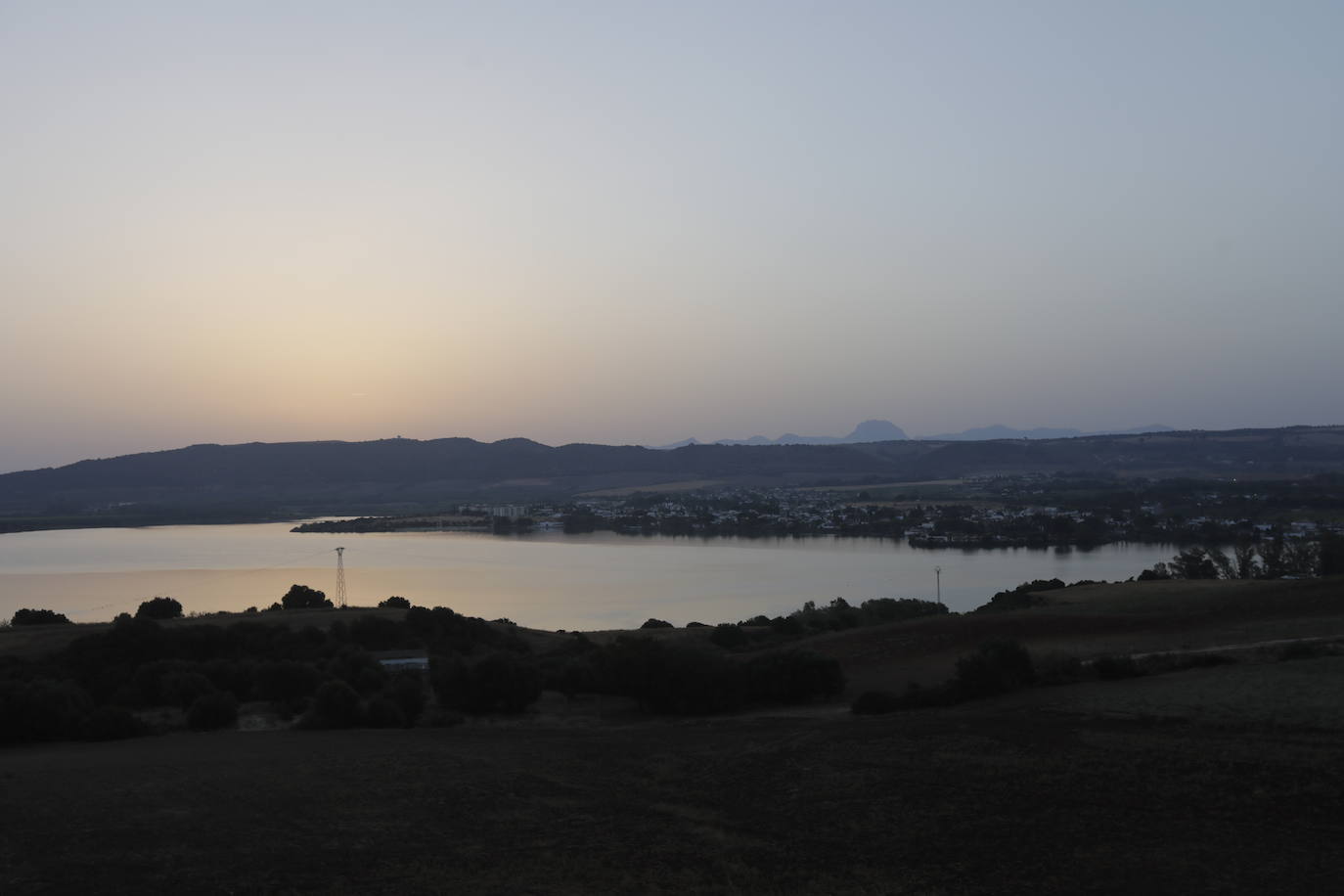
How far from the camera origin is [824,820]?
1111 cm

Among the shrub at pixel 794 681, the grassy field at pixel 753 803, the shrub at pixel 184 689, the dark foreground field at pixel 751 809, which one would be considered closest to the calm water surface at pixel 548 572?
the shrub at pixel 184 689

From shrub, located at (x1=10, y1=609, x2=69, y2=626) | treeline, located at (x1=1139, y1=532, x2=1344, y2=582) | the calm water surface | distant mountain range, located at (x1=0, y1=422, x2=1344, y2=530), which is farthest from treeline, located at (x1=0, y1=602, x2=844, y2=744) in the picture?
distant mountain range, located at (x1=0, y1=422, x2=1344, y2=530)

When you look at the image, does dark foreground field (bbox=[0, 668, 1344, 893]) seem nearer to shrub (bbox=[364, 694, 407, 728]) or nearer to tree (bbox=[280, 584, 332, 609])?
shrub (bbox=[364, 694, 407, 728])

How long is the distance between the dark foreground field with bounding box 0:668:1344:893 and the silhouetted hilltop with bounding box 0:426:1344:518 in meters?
113

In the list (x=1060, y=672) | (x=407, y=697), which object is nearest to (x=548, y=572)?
(x=407, y=697)

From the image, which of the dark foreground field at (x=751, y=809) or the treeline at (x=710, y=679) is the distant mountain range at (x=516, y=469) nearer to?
the treeline at (x=710, y=679)

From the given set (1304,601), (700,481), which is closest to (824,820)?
(1304,601)

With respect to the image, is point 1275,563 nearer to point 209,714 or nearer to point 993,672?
point 993,672

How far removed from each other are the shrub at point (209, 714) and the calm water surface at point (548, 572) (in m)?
23.1

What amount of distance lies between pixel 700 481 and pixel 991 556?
307ft

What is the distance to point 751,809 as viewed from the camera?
11.7m

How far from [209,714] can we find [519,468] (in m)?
150

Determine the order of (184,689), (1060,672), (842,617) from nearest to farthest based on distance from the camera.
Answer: (1060,672) → (184,689) → (842,617)

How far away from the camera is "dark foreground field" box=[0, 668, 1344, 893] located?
9.42 m
